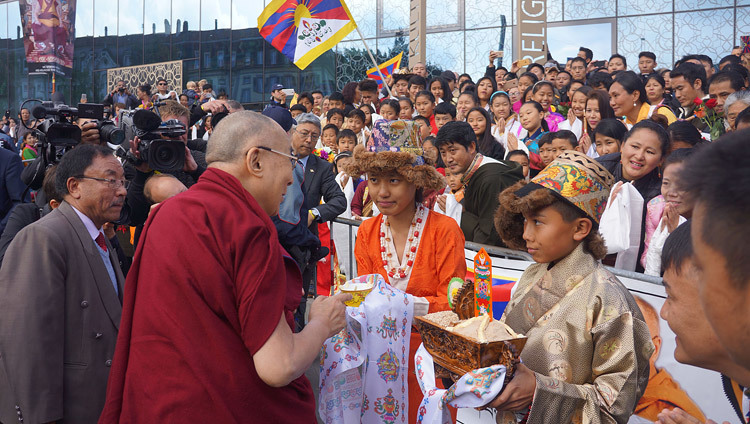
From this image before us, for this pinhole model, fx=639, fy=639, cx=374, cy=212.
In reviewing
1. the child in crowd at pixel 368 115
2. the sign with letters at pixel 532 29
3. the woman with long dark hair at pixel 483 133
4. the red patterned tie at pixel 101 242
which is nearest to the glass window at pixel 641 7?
the sign with letters at pixel 532 29

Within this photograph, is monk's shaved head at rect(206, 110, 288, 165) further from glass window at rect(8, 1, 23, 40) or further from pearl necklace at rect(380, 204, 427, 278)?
glass window at rect(8, 1, 23, 40)

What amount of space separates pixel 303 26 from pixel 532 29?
17.1 ft

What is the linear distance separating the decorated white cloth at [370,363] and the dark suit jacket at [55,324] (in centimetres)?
91

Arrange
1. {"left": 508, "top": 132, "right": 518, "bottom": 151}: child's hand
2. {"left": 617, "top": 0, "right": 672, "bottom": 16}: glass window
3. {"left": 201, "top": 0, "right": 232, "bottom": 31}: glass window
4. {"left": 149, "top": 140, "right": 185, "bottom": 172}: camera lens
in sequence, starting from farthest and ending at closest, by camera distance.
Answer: {"left": 201, "top": 0, "right": 232, "bottom": 31}: glass window
{"left": 617, "top": 0, "right": 672, "bottom": 16}: glass window
{"left": 508, "top": 132, "right": 518, "bottom": 151}: child's hand
{"left": 149, "top": 140, "right": 185, "bottom": 172}: camera lens

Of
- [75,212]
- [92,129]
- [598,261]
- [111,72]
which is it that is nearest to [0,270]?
[75,212]

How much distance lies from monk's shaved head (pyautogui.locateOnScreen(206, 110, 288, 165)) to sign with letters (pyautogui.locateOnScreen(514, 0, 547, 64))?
1001 centimetres

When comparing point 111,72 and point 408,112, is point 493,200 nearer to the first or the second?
point 408,112

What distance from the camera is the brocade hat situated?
2.16 m

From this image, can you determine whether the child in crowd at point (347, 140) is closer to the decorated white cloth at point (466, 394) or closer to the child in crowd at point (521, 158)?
the child in crowd at point (521, 158)

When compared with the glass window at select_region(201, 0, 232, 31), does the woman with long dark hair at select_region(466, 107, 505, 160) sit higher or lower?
lower

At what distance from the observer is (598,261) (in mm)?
2242

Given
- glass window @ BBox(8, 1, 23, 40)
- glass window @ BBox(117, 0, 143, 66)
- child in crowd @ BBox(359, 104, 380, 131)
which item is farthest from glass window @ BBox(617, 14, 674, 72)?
glass window @ BBox(8, 1, 23, 40)

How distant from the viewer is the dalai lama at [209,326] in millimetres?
1769

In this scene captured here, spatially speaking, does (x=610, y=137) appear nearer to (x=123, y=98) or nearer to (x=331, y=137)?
(x=331, y=137)
